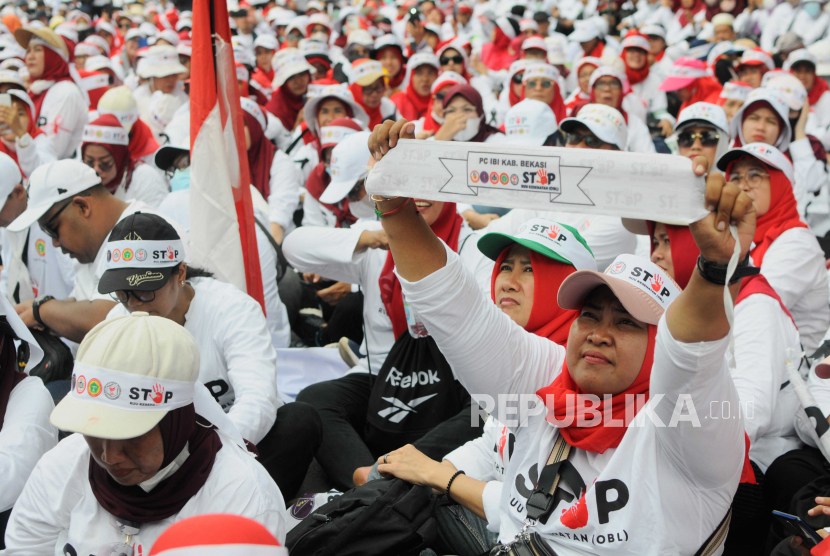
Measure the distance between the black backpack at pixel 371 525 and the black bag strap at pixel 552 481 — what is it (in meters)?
0.55

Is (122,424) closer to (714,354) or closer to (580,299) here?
(580,299)

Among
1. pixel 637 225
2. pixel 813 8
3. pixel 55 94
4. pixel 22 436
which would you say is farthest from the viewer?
pixel 813 8

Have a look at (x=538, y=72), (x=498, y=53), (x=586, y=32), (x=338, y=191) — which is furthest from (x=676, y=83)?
(x=338, y=191)

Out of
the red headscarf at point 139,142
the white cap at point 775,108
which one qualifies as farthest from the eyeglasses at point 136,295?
the white cap at point 775,108

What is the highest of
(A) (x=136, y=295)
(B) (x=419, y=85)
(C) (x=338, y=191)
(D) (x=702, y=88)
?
(B) (x=419, y=85)

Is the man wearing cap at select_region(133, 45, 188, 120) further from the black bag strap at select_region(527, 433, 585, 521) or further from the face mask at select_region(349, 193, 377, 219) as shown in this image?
the black bag strap at select_region(527, 433, 585, 521)

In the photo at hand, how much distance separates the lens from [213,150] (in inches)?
140

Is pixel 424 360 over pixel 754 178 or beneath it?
beneath

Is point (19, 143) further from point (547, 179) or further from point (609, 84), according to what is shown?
point (547, 179)

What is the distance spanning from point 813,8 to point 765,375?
1059cm

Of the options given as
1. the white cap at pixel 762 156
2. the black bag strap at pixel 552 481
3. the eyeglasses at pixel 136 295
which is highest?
the white cap at pixel 762 156

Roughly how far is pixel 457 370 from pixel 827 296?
253 centimetres

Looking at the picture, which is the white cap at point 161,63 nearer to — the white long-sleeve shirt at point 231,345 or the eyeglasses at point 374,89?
the eyeglasses at point 374,89

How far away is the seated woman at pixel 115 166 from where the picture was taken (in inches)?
216
